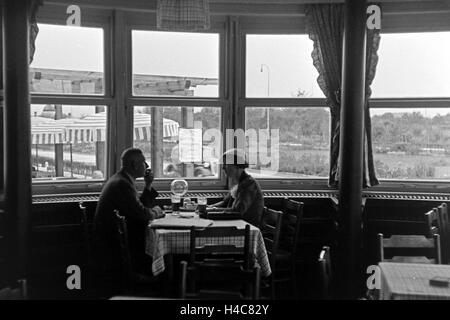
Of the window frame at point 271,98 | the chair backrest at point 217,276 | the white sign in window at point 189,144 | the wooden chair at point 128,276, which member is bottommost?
the wooden chair at point 128,276

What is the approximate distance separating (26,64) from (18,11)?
46 cm

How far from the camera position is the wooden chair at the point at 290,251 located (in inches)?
185

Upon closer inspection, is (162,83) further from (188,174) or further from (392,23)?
(392,23)

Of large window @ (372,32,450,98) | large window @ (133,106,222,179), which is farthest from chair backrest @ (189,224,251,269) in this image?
large window @ (372,32,450,98)

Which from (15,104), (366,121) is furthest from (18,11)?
(366,121)

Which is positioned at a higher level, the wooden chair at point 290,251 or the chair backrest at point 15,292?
the chair backrest at point 15,292

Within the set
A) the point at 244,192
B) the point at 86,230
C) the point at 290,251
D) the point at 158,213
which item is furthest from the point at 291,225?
the point at 86,230

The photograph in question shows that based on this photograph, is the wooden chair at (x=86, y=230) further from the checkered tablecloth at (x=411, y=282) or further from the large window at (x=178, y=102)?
the checkered tablecloth at (x=411, y=282)

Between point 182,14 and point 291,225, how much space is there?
2.12 m

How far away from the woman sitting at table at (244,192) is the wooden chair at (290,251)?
1.07ft

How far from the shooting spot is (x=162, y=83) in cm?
564

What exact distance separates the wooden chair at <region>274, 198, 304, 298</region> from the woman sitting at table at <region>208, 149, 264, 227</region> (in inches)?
12.9

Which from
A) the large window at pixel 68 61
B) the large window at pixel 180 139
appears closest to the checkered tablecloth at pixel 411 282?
the large window at pixel 180 139

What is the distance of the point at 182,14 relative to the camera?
377 centimetres
